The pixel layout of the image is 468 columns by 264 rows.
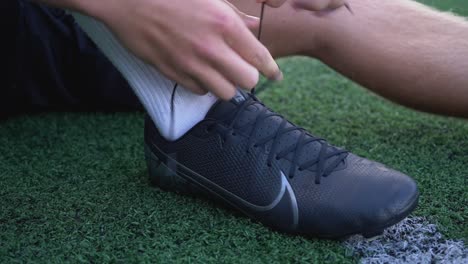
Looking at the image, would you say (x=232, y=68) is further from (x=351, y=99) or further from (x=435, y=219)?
(x=351, y=99)

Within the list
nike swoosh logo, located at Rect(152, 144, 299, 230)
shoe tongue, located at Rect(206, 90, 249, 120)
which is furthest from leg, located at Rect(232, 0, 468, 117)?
nike swoosh logo, located at Rect(152, 144, 299, 230)

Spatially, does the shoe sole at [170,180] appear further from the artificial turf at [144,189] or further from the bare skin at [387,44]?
the bare skin at [387,44]

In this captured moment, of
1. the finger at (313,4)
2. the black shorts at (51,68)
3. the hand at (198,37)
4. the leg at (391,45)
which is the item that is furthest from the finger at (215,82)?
the black shorts at (51,68)

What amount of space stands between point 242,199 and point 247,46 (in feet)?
0.80

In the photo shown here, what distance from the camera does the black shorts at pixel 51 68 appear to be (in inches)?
48.4

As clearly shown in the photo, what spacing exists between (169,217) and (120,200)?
0.31 feet

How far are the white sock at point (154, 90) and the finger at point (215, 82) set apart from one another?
0.45 feet

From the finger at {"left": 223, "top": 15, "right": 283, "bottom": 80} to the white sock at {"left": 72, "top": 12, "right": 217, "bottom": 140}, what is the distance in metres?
0.18

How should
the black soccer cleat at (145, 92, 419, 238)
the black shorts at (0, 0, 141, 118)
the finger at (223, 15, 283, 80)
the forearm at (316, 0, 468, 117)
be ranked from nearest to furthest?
the finger at (223, 15, 283, 80)
the black soccer cleat at (145, 92, 419, 238)
the forearm at (316, 0, 468, 117)
the black shorts at (0, 0, 141, 118)

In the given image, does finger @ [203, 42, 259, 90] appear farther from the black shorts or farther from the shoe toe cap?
the black shorts

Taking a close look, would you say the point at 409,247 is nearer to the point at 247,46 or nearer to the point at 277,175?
the point at 277,175

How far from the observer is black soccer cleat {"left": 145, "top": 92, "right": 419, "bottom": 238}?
2.63 feet

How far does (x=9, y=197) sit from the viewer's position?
0.94 metres

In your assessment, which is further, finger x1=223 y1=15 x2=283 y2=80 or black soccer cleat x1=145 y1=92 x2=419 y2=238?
black soccer cleat x1=145 y1=92 x2=419 y2=238
